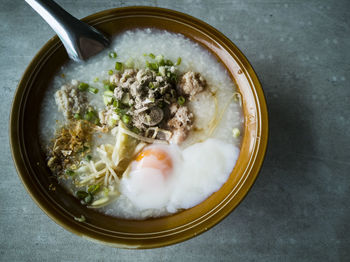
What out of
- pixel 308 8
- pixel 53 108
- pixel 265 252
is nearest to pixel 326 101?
pixel 308 8

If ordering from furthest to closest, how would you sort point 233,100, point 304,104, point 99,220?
1. point 304,104
2. point 233,100
3. point 99,220

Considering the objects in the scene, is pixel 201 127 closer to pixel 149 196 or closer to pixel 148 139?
pixel 148 139

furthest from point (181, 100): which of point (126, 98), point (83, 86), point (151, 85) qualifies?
point (83, 86)

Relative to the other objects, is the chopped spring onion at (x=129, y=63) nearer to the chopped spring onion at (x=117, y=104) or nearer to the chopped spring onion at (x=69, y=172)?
the chopped spring onion at (x=117, y=104)

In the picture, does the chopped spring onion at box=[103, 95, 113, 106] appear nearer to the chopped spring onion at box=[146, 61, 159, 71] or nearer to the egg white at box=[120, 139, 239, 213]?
the chopped spring onion at box=[146, 61, 159, 71]

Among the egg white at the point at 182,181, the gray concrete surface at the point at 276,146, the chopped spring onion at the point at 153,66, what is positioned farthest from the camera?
the gray concrete surface at the point at 276,146

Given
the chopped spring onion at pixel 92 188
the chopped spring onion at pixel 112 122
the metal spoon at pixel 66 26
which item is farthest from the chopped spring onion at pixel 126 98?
the chopped spring onion at pixel 92 188
